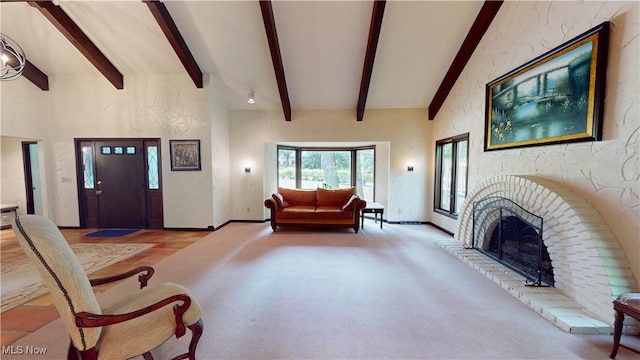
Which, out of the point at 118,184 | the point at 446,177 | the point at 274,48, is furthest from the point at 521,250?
the point at 118,184

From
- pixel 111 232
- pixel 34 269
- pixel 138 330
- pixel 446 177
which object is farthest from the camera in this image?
pixel 446 177

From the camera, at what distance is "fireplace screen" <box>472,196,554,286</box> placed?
2.86m

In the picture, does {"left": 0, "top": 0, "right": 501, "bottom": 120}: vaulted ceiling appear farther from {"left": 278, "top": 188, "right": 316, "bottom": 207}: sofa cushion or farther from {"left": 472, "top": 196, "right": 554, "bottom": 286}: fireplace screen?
{"left": 472, "top": 196, "right": 554, "bottom": 286}: fireplace screen

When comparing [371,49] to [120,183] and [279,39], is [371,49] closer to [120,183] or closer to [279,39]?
[279,39]

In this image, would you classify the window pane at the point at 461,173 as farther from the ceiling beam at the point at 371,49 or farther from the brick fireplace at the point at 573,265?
the ceiling beam at the point at 371,49

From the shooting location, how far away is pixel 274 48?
4191 millimetres

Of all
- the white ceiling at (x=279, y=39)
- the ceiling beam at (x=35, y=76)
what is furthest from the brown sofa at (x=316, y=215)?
the ceiling beam at (x=35, y=76)

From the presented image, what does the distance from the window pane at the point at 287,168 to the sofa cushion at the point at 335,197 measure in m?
1.45

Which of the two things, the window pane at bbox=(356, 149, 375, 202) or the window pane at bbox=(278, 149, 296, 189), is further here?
the window pane at bbox=(278, 149, 296, 189)

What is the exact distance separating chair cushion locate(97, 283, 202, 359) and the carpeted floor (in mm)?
491

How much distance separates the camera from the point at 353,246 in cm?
441

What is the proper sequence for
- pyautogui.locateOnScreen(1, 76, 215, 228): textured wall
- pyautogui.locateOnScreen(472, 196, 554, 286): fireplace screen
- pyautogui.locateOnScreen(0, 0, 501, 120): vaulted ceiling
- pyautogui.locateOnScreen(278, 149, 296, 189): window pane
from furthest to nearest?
pyautogui.locateOnScreen(278, 149, 296, 189): window pane < pyautogui.locateOnScreen(1, 76, 215, 228): textured wall < pyautogui.locateOnScreen(0, 0, 501, 120): vaulted ceiling < pyautogui.locateOnScreen(472, 196, 554, 286): fireplace screen

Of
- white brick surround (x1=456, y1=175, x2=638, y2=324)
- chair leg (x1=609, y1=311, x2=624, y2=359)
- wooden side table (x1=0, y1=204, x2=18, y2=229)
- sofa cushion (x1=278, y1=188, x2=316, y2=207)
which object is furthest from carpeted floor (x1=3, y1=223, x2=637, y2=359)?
wooden side table (x1=0, y1=204, x2=18, y2=229)

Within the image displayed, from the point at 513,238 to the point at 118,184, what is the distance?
7.54 meters
